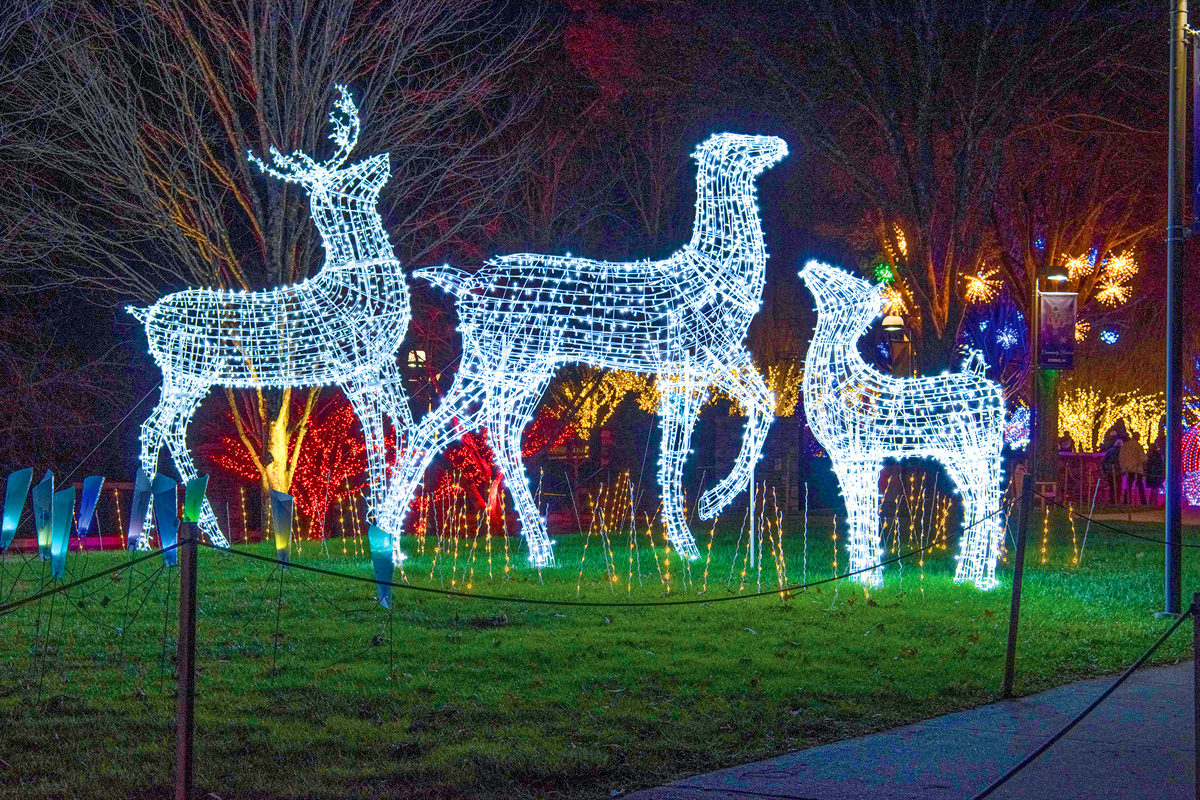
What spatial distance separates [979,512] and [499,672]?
16.6ft

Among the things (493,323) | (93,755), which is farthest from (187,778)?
(493,323)

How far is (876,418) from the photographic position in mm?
10492

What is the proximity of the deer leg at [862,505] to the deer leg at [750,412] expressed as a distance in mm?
1102

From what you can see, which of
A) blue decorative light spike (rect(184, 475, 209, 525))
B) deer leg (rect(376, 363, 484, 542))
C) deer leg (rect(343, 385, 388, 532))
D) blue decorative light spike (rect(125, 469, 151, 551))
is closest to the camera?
blue decorative light spike (rect(184, 475, 209, 525))

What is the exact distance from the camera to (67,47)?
13.9 metres

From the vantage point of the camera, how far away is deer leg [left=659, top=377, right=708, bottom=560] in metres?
11.8

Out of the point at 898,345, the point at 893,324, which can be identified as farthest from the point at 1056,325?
the point at 898,345

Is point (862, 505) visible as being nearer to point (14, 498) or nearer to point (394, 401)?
point (394, 401)

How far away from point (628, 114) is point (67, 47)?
8969 mm

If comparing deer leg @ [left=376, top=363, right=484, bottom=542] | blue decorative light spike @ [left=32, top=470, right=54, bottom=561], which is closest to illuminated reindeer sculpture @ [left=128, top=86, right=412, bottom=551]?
deer leg @ [left=376, top=363, right=484, bottom=542]

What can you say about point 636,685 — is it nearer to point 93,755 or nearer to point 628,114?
point 93,755

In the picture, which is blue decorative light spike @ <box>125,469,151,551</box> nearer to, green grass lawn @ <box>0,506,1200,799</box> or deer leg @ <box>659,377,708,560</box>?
green grass lawn @ <box>0,506,1200,799</box>

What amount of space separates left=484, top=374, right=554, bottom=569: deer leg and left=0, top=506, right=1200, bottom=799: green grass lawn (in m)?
0.36

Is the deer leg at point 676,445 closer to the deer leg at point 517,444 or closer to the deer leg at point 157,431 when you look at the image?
the deer leg at point 517,444
